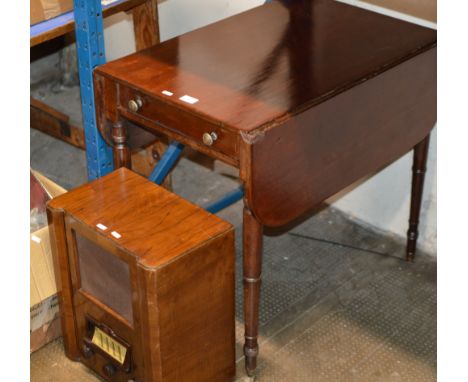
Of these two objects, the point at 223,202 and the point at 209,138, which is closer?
the point at 209,138

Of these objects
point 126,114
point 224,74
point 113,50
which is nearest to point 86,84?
point 126,114

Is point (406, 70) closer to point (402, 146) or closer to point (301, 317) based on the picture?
point (402, 146)

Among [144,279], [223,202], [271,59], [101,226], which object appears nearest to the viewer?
[144,279]

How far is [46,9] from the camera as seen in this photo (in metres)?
2.21

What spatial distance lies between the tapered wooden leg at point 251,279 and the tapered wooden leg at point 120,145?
44 cm

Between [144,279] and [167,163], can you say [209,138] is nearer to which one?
[144,279]

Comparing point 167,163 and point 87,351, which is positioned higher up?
point 167,163

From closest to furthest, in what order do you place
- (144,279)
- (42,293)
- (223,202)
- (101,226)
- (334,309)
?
(144,279)
(101,226)
(42,293)
(334,309)
(223,202)

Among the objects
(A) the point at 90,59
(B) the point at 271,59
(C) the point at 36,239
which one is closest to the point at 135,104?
(A) the point at 90,59

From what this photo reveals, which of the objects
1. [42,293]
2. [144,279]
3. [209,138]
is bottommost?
[42,293]

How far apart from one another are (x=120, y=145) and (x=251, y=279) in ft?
1.63

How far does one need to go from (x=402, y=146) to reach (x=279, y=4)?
1.87 ft

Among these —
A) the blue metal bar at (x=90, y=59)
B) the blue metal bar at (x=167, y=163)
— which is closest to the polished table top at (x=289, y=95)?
the blue metal bar at (x=90, y=59)

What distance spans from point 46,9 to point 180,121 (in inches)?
24.0
